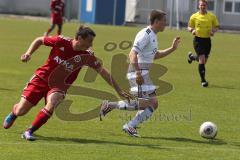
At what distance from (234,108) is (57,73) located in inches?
215

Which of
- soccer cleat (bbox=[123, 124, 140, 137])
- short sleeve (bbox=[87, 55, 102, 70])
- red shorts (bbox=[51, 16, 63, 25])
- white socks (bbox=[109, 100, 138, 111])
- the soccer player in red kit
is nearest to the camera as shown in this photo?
the soccer player in red kit

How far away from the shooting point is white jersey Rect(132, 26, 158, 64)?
452 inches

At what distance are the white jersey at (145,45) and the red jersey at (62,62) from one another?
0.72m

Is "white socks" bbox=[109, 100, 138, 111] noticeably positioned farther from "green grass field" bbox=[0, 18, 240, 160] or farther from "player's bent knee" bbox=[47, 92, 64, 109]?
"player's bent knee" bbox=[47, 92, 64, 109]

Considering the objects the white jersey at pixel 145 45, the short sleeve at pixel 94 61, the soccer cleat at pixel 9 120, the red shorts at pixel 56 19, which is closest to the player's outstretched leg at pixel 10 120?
the soccer cleat at pixel 9 120

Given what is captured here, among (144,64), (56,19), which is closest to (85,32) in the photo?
(144,64)

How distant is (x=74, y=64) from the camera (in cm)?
1112

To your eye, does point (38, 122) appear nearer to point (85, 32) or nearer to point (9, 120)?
point (9, 120)

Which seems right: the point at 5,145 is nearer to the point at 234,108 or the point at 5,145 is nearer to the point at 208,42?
the point at 234,108

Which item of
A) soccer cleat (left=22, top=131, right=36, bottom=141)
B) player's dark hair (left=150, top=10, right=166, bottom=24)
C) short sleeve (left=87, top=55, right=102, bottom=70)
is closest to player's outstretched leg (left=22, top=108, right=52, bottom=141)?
soccer cleat (left=22, top=131, right=36, bottom=141)

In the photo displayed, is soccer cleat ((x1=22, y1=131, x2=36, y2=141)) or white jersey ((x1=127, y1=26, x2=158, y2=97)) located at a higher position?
white jersey ((x1=127, y1=26, x2=158, y2=97))

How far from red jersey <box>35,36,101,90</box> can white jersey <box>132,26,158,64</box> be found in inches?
28.5

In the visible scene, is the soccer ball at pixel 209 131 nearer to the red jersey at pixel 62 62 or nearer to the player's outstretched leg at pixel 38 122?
the red jersey at pixel 62 62

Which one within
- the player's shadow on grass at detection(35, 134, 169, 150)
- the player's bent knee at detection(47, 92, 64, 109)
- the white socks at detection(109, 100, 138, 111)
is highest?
the player's bent knee at detection(47, 92, 64, 109)
